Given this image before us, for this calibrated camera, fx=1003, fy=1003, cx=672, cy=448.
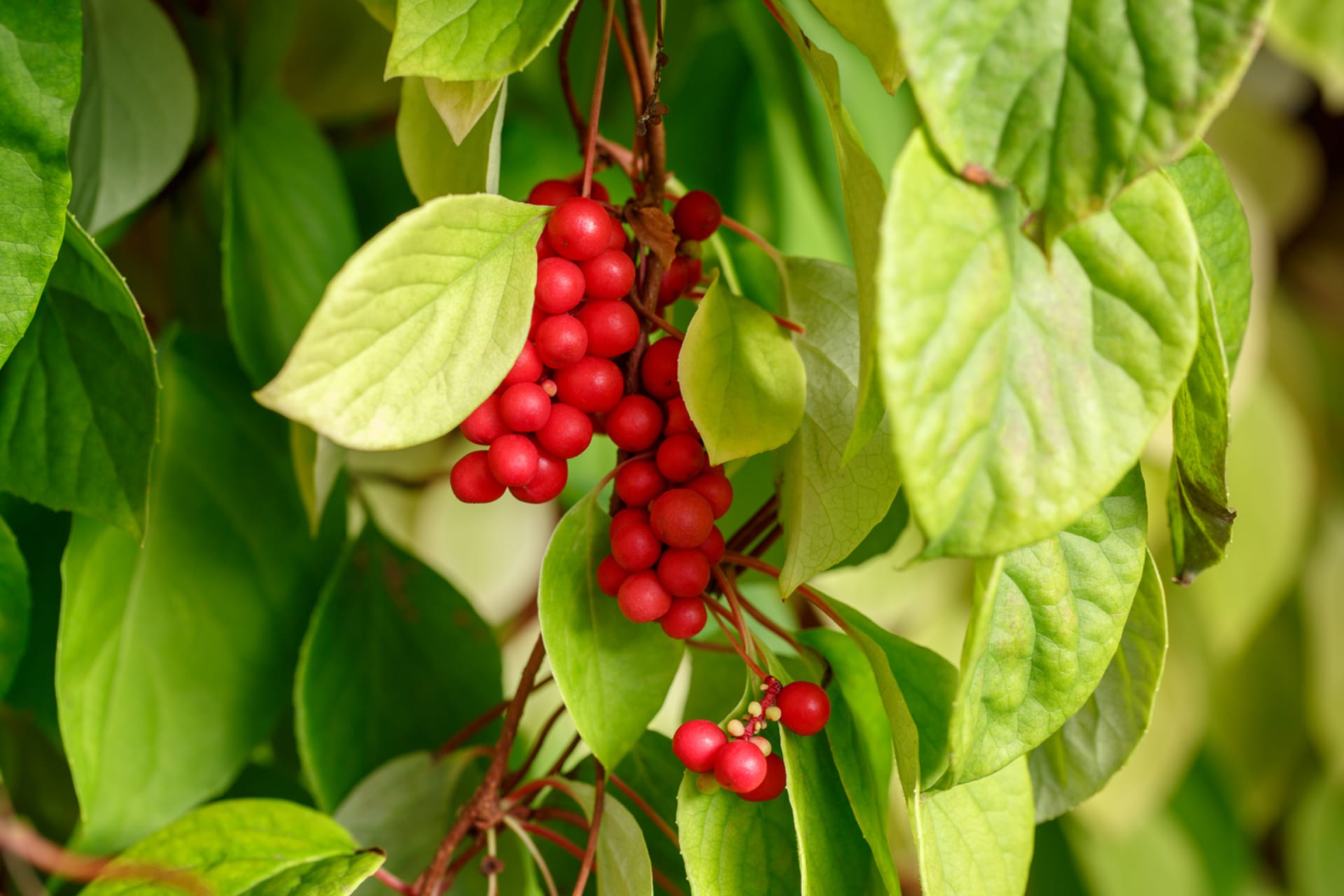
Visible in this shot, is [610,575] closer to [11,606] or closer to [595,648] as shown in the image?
[595,648]

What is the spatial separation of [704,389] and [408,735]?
24 cm

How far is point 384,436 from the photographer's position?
209mm

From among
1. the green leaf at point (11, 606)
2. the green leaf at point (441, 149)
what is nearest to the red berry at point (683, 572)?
the green leaf at point (441, 149)

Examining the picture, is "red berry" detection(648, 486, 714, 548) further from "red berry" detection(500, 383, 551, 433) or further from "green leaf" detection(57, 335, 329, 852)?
"green leaf" detection(57, 335, 329, 852)

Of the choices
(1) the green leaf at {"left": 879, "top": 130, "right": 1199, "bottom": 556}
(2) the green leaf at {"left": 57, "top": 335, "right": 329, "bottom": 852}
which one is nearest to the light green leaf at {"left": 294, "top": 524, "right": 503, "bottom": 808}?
(2) the green leaf at {"left": 57, "top": 335, "right": 329, "bottom": 852}

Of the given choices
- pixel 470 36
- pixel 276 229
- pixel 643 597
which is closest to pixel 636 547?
pixel 643 597

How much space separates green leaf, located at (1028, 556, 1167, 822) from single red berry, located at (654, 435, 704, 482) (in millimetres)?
125

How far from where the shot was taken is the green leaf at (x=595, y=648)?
0.27 metres

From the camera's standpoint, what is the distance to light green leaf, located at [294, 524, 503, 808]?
0.38 m

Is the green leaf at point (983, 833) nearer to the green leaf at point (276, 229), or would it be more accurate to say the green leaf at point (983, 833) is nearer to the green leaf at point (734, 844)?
the green leaf at point (734, 844)

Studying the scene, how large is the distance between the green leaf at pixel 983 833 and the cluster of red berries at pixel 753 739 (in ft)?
0.13

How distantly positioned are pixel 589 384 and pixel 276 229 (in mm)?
224

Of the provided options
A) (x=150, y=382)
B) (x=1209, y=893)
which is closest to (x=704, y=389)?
(x=150, y=382)

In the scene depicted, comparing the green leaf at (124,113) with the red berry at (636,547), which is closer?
the red berry at (636,547)
